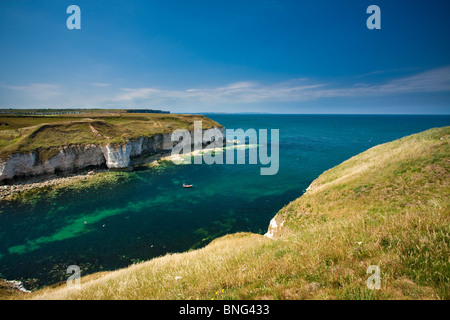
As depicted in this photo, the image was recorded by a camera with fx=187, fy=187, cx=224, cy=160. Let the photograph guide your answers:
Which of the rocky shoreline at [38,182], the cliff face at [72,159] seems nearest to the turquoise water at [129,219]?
the rocky shoreline at [38,182]

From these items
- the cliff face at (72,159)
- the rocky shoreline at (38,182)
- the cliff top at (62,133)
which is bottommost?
the rocky shoreline at (38,182)

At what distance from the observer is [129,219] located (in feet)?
101

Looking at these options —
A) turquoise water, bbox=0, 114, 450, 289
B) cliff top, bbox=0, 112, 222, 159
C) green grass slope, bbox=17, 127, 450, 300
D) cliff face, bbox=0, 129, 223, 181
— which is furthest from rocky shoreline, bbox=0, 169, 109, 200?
green grass slope, bbox=17, 127, 450, 300

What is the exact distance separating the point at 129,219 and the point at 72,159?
35.0 metres

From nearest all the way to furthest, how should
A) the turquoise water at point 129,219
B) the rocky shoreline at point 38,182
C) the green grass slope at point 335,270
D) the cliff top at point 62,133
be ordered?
the green grass slope at point 335,270 < the turquoise water at point 129,219 < the rocky shoreline at point 38,182 < the cliff top at point 62,133

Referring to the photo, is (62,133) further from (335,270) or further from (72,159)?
(335,270)

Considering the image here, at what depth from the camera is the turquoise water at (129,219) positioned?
22.2 metres

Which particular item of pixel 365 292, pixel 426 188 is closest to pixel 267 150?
pixel 426 188

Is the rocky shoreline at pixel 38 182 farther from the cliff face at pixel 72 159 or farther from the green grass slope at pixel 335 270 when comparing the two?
the green grass slope at pixel 335 270

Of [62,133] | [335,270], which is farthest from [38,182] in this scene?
[335,270]

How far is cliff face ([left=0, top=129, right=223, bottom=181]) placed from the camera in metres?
43.6

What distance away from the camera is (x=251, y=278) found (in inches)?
225

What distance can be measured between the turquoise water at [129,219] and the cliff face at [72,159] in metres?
9.38
